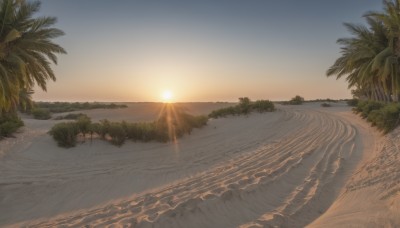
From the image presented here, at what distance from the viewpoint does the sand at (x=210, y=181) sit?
17.7ft

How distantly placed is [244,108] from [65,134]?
1154cm

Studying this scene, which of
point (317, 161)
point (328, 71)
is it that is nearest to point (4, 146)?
point (317, 161)

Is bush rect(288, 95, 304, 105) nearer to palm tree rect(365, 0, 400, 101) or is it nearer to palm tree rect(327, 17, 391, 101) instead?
palm tree rect(327, 17, 391, 101)

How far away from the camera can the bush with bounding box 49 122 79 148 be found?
39.4ft

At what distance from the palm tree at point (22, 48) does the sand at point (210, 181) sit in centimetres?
225

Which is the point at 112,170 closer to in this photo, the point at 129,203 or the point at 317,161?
the point at 129,203

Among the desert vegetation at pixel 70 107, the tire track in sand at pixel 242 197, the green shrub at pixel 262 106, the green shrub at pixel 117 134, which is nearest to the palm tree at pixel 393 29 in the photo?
the green shrub at pixel 262 106

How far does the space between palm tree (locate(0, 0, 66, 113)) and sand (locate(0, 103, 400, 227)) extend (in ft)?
7.38

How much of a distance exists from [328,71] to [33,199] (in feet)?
71.4

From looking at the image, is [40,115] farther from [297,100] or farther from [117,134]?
[297,100]

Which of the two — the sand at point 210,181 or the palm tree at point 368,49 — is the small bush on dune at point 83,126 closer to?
the sand at point 210,181

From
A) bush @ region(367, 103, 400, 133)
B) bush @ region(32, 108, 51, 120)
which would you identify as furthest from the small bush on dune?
bush @ region(32, 108, 51, 120)

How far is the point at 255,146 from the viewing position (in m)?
12.6

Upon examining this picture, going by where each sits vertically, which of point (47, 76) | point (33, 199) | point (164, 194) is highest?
point (47, 76)
